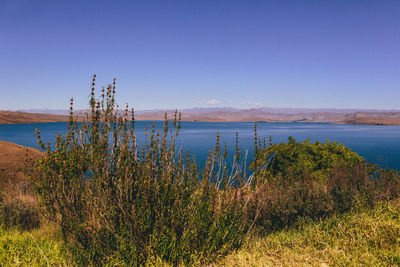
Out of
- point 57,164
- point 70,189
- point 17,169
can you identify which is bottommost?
point 17,169

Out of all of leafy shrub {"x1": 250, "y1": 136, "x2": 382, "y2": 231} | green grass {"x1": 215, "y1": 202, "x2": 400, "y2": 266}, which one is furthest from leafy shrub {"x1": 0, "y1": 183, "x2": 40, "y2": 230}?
leafy shrub {"x1": 250, "y1": 136, "x2": 382, "y2": 231}

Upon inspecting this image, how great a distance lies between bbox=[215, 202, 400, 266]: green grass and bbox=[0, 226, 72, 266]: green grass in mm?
2610

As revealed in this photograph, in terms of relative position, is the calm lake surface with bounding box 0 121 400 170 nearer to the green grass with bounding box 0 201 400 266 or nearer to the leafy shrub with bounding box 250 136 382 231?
the leafy shrub with bounding box 250 136 382 231

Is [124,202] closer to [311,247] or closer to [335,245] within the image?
[311,247]

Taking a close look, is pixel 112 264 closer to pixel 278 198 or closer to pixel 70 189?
pixel 70 189

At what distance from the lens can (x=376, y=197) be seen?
257 inches

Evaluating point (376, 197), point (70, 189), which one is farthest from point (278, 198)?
point (70, 189)

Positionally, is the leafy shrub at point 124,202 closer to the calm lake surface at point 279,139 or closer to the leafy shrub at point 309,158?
the calm lake surface at point 279,139

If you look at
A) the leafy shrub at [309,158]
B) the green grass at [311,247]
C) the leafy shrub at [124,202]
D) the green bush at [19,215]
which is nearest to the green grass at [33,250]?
the green grass at [311,247]

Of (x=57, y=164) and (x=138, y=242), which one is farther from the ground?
(x=57, y=164)

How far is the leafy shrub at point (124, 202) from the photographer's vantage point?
383 centimetres

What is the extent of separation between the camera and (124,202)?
153 inches

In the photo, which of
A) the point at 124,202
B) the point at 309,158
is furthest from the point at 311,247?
the point at 309,158

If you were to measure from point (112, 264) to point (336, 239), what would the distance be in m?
3.89
